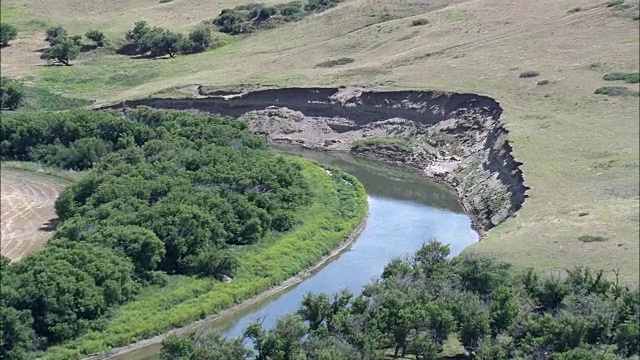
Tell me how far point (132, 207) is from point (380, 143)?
95.1 feet

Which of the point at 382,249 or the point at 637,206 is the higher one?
the point at 637,206

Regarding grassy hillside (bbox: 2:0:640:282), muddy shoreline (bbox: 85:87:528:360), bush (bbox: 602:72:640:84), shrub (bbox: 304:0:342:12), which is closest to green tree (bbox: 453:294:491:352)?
grassy hillside (bbox: 2:0:640:282)

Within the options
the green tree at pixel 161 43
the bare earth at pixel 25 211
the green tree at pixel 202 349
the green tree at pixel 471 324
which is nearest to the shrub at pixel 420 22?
the green tree at pixel 161 43

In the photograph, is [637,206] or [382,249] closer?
[637,206]

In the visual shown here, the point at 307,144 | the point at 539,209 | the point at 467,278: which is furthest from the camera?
the point at 307,144

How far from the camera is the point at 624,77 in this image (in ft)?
231

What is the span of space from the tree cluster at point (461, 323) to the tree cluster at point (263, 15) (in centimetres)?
6902

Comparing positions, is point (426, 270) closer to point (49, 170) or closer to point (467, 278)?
point (467, 278)

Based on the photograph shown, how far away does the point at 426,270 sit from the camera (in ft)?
155

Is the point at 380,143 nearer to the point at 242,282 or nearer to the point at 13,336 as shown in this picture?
the point at 242,282

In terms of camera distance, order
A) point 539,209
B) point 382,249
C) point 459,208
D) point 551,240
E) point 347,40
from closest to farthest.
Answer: point 551,240 < point 539,209 < point 382,249 < point 459,208 < point 347,40

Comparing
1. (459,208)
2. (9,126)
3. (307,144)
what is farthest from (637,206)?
(9,126)

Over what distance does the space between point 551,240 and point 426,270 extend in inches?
264

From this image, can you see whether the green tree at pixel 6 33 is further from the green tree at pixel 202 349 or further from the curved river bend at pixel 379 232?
the green tree at pixel 202 349
